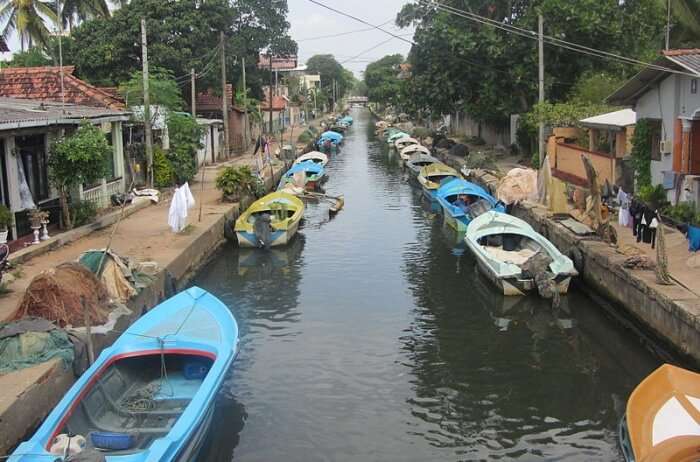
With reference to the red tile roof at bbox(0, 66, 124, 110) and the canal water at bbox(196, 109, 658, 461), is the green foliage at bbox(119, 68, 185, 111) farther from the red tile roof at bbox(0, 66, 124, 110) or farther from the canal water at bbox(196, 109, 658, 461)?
the canal water at bbox(196, 109, 658, 461)

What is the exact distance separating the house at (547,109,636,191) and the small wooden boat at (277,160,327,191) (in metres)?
9.88

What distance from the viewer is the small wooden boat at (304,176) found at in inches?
1220

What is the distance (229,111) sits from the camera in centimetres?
4459

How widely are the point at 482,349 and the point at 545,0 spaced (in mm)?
22371

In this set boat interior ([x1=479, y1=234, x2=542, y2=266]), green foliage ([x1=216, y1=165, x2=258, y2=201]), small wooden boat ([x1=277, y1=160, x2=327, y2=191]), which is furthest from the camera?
small wooden boat ([x1=277, y1=160, x2=327, y2=191])

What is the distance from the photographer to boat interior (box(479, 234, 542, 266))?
683 inches

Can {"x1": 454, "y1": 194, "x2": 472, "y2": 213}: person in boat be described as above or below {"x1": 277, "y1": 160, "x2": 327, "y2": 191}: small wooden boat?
below

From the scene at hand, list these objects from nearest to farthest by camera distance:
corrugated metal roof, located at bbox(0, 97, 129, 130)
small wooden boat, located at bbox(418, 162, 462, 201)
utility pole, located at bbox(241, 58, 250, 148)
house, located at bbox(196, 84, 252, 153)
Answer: corrugated metal roof, located at bbox(0, 97, 129, 130) < small wooden boat, located at bbox(418, 162, 462, 201) < utility pole, located at bbox(241, 58, 250, 148) < house, located at bbox(196, 84, 252, 153)

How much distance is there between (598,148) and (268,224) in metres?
11.9

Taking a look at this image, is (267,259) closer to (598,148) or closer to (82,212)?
(82,212)

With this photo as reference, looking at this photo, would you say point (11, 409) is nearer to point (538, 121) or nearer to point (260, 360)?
point (260, 360)

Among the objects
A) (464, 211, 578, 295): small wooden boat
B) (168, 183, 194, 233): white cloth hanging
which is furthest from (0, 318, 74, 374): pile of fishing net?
(464, 211, 578, 295): small wooden boat

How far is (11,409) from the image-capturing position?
340 inches

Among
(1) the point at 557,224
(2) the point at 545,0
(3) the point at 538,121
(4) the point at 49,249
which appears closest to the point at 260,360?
(4) the point at 49,249
